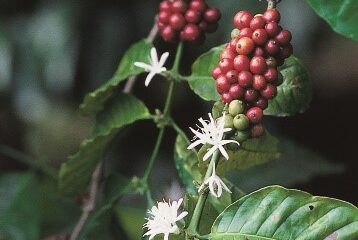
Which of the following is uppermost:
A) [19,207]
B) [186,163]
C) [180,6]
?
[180,6]

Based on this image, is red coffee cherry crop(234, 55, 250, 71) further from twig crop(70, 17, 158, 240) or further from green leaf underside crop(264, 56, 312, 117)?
twig crop(70, 17, 158, 240)

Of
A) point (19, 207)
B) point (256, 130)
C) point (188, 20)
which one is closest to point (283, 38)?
point (256, 130)

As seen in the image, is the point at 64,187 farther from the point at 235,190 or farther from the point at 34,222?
the point at 235,190

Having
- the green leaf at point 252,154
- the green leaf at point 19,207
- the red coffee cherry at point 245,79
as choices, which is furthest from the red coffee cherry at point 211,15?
the green leaf at point 19,207

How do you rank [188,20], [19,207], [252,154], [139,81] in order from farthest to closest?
[139,81], [19,207], [188,20], [252,154]

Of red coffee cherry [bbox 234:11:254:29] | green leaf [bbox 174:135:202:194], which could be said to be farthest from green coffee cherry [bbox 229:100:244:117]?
green leaf [bbox 174:135:202:194]

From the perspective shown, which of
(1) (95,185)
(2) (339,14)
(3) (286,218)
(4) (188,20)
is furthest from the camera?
(1) (95,185)

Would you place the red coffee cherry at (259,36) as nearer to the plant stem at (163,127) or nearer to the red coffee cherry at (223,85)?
the red coffee cherry at (223,85)

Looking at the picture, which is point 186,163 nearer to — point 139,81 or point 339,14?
point 339,14
